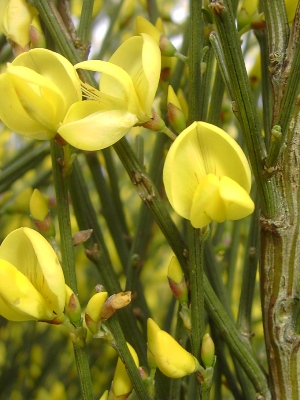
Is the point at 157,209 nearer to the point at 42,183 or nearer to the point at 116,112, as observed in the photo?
the point at 116,112

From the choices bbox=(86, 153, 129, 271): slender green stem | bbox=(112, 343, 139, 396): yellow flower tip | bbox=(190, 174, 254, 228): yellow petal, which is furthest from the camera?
bbox=(86, 153, 129, 271): slender green stem

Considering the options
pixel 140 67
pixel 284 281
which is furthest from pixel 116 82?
pixel 284 281

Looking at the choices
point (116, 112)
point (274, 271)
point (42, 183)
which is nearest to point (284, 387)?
point (274, 271)

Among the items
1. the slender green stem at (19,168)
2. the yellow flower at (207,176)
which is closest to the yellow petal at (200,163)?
the yellow flower at (207,176)

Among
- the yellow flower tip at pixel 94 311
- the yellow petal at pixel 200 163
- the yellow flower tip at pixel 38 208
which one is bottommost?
the yellow flower tip at pixel 94 311

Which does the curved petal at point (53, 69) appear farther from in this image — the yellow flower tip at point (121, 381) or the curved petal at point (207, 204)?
the yellow flower tip at point (121, 381)

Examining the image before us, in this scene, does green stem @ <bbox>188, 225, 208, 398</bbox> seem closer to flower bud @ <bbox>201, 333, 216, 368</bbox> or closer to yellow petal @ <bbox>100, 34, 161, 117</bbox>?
flower bud @ <bbox>201, 333, 216, 368</bbox>

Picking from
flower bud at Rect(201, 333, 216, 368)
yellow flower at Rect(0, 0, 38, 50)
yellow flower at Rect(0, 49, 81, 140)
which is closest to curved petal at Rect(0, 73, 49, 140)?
yellow flower at Rect(0, 49, 81, 140)
